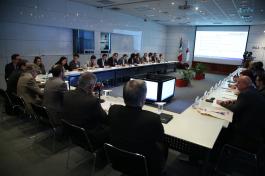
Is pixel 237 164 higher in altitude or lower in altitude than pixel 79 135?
lower

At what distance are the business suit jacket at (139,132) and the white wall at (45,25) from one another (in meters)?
5.71

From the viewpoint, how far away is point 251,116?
1.99 meters

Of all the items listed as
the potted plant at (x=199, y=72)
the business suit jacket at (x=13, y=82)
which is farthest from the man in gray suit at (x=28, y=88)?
the potted plant at (x=199, y=72)

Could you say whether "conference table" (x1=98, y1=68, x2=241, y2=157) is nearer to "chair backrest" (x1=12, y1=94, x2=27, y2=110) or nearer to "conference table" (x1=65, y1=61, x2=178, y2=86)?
"chair backrest" (x1=12, y1=94, x2=27, y2=110)

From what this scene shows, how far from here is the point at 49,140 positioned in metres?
2.92

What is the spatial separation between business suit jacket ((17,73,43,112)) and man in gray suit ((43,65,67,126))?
45 centimetres

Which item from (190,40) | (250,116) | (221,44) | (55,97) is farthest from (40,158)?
(190,40)

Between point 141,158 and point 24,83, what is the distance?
8.06 feet

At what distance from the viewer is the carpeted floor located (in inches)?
88.0

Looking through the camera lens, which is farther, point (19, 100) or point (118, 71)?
point (118, 71)

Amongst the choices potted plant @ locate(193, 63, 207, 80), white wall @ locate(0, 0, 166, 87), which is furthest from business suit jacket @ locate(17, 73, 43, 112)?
potted plant @ locate(193, 63, 207, 80)

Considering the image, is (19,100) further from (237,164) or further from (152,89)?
(237,164)

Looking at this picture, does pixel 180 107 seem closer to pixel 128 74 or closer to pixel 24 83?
pixel 128 74

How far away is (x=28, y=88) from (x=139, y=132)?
2.38 meters
